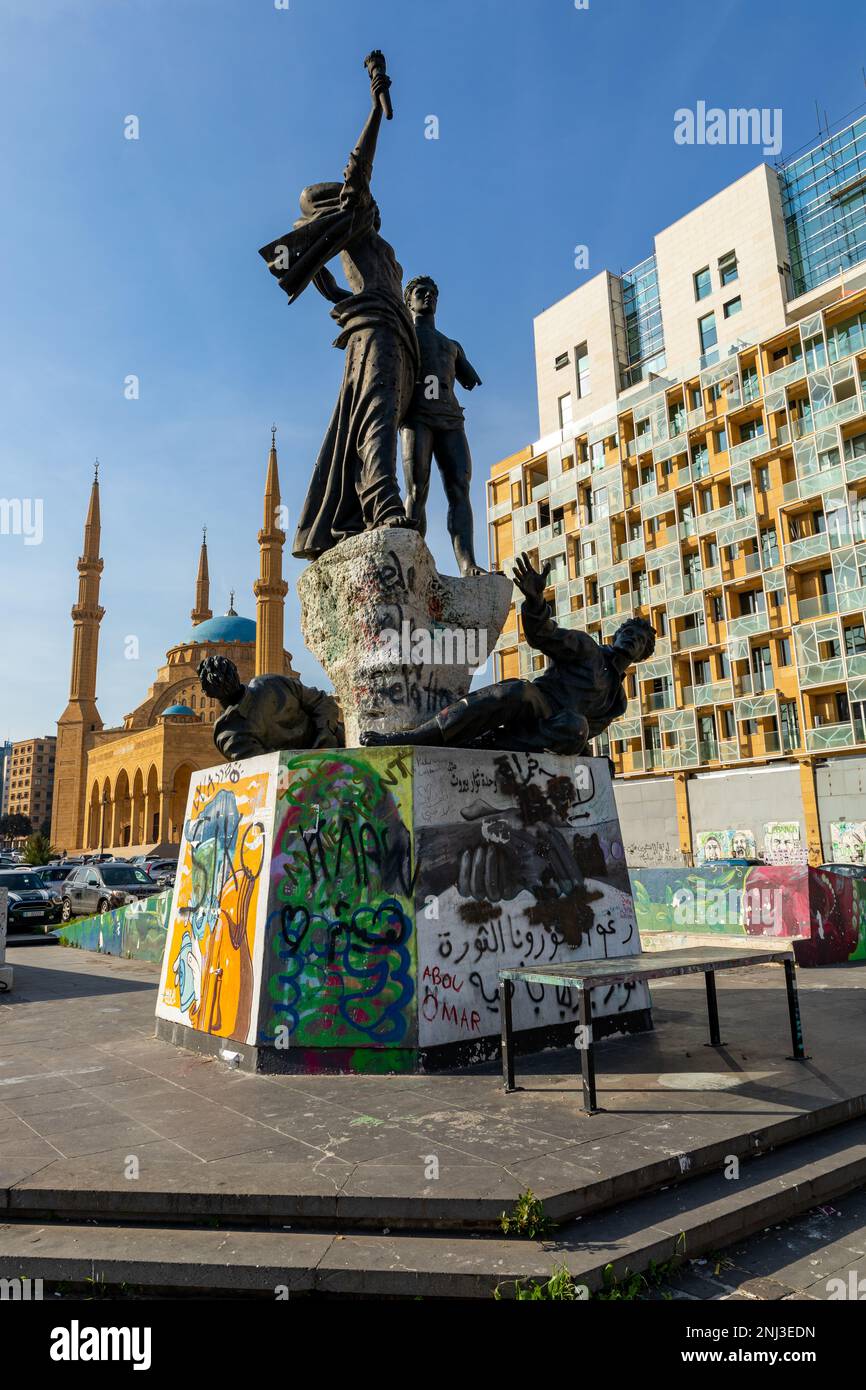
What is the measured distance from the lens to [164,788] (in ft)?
198

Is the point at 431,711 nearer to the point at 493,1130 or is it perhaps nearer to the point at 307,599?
the point at 307,599

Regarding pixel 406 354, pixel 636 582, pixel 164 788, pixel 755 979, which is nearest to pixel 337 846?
pixel 406 354

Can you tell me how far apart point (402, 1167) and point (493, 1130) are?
668 mm

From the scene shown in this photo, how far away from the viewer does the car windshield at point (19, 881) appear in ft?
73.5

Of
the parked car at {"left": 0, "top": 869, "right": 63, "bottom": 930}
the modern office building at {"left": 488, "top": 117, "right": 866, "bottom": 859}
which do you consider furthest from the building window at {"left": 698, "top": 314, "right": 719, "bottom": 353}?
the parked car at {"left": 0, "top": 869, "right": 63, "bottom": 930}

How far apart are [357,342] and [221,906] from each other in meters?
5.20

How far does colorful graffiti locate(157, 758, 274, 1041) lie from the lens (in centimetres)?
570

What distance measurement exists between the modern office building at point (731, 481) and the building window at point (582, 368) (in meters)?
0.11

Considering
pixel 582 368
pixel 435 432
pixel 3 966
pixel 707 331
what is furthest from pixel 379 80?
pixel 582 368

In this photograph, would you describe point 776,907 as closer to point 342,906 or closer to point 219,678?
point 342,906

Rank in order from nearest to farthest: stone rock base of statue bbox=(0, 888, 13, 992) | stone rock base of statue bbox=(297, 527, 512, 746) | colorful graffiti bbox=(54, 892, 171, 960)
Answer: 1. stone rock base of statue bbox=(297, 527, 512, 746)
2. stone rock base of statue bbox=(0, 888, 13, 992)
3. colorful graffiti bbox=(54, 892, 171, 960)

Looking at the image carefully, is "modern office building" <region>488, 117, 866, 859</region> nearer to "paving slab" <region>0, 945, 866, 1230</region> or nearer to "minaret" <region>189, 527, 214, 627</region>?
"paving slab" <region>0, 945, 866, 1230</region>

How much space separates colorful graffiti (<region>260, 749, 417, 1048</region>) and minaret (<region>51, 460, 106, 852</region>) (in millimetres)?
64402

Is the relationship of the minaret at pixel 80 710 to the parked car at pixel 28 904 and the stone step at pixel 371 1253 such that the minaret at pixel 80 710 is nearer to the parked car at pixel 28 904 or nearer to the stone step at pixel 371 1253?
the parked car at pixel 28 904
